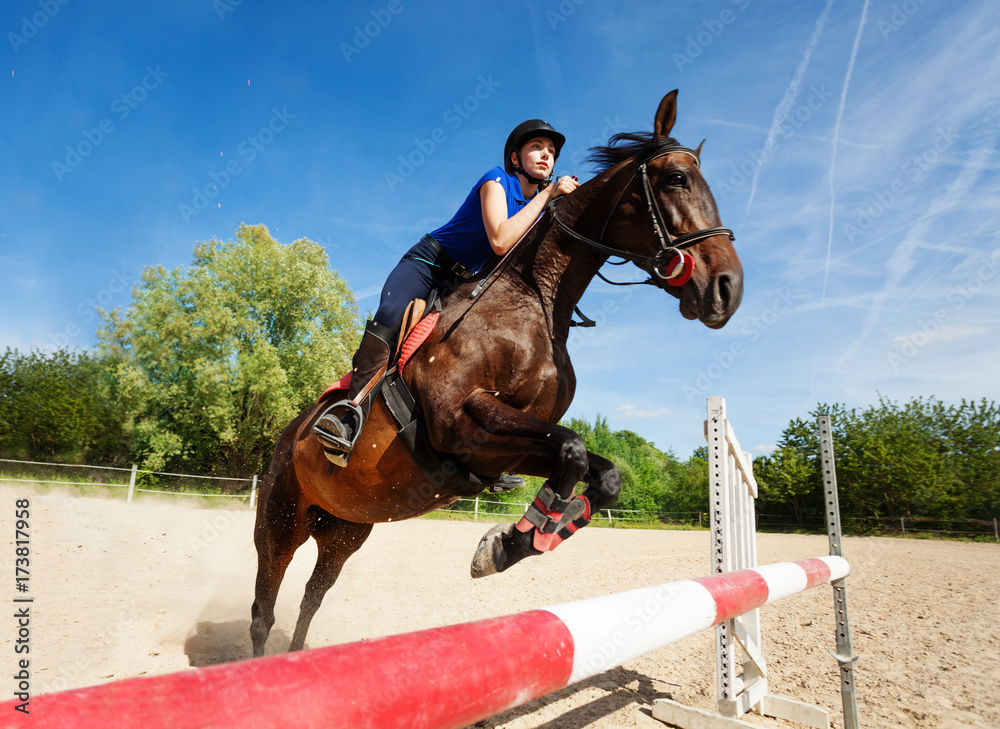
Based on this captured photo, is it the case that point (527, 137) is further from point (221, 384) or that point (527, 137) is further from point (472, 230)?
point (221, 384)

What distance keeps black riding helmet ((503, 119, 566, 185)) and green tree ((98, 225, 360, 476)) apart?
21065 millimetres

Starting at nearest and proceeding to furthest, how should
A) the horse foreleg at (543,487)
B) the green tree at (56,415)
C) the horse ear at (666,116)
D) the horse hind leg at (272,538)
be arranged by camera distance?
the horse foreleg at (543,487), the horse ear at (666,116), the horse hind leg at (272,538), the green tree at (56,415)

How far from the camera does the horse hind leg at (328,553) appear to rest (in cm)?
427

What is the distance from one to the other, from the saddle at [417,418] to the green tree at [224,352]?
21078mm

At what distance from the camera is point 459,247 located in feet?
Result: 10.3

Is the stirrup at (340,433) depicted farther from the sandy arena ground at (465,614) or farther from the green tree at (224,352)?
the green tree at (224,352)

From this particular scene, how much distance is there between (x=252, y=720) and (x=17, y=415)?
27.4 metres

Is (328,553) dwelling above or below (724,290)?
below

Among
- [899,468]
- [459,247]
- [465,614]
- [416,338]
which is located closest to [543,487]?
[416,338]

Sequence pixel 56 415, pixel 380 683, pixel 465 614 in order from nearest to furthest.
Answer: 1. pixel 380 683
2. pixel 465 614
3. pixel 56 415

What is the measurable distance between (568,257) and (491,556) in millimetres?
1601

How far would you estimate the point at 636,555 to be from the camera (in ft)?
40.2

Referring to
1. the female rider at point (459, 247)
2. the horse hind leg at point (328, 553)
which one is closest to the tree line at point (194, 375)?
the horse hind leg at point (328, 553)

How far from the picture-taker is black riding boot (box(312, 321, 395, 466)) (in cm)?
268
